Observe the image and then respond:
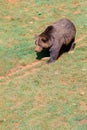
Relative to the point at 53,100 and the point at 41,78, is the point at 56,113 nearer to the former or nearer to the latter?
the point at 53,100

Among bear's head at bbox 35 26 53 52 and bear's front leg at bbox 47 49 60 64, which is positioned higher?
bear's head at bbox 35 26 53 52

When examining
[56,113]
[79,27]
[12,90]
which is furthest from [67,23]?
[56,113]

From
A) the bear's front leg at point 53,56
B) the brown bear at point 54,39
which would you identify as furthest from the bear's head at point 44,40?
the bear's front leg at point 53,56

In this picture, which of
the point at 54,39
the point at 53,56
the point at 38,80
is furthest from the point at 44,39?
the point at 38,80

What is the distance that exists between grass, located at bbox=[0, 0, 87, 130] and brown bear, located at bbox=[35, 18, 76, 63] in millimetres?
300

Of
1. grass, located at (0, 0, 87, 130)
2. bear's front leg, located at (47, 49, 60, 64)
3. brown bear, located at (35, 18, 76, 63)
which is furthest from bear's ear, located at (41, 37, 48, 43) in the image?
grass, located at (0, 0, 87, 130)

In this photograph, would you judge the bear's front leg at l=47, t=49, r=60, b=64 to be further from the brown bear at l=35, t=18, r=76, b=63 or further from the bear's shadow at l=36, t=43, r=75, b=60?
the bear's shadow at l=36, t=43, r=75, b=60

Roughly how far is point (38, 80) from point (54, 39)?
1785 mm

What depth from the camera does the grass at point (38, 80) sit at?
9109 millimetres

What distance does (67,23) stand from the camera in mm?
12492

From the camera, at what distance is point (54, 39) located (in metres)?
12.0

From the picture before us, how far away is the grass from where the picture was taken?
359 inches

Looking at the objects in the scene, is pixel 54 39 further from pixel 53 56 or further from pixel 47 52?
pixel 47 52

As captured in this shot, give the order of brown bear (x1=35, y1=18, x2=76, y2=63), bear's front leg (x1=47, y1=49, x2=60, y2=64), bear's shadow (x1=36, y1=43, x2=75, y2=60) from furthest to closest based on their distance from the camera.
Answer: bear's shadow (x1=36, y1=43, x2=75, y2=60), brown bear (x1=35, y1=18, x2=76, y2=63), bear's front leg (x1=47, y1=49, x2=60, y2=64)
